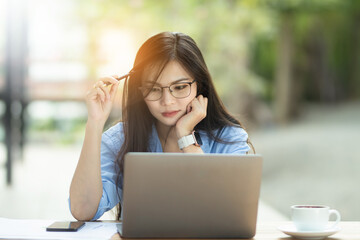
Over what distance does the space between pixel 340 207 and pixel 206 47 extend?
4.09 meters

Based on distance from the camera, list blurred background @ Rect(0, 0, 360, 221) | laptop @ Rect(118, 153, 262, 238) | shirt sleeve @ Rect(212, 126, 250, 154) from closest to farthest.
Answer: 1. laptop @ Rect(118, 153, 262, 238)
2. shirt sleeve @ Rect(212, 126, 250, 154)
3. blurred background @ Rect(0, 0, 360, 221)

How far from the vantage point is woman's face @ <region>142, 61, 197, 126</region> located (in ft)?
6.58

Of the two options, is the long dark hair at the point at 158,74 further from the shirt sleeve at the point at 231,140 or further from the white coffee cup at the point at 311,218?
the white coffee cup at the point at 311,218

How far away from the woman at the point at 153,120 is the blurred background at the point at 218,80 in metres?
3.27

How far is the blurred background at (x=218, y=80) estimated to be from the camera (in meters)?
6.89

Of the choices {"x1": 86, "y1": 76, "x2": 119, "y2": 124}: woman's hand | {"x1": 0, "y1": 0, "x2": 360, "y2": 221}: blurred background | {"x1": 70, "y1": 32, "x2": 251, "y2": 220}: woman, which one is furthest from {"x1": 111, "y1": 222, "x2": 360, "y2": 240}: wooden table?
{"x1": 0, "y1": 0, "x2": 360, "y2": 221}: blurred background

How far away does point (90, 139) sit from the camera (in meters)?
1.82

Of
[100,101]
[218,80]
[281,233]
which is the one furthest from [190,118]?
[218,80]

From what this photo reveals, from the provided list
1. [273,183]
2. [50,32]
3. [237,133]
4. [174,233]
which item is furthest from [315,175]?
[174,233]

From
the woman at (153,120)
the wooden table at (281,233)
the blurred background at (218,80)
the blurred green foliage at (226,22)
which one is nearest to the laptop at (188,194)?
the wooden table at (281,233)

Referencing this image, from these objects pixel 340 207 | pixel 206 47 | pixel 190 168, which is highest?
pixel 206 47

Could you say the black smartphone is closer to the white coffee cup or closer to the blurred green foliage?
the white coffee cup

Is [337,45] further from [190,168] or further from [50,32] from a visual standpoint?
[190,168]

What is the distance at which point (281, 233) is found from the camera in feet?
5.32
